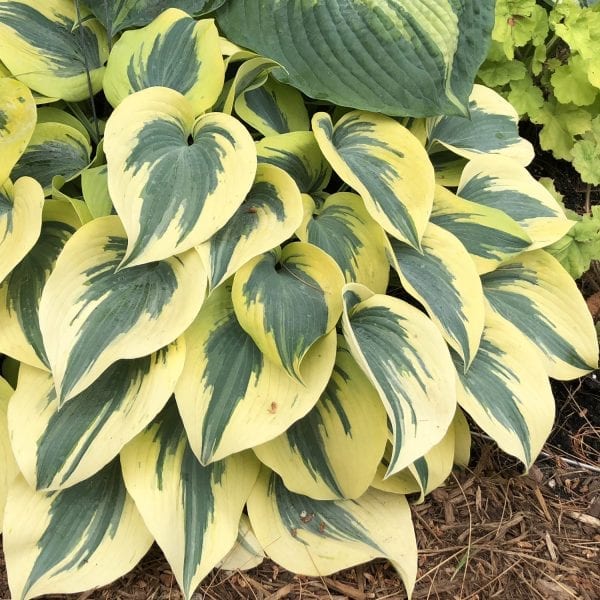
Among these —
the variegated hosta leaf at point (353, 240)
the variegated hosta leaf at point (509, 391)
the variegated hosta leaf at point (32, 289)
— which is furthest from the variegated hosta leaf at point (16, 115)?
the variegated hosta leaf at point (509, 391)

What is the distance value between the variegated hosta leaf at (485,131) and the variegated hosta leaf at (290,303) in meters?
0.51

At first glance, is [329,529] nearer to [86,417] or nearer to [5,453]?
[86,417]

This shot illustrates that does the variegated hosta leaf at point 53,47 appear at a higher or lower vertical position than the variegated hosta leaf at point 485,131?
higher

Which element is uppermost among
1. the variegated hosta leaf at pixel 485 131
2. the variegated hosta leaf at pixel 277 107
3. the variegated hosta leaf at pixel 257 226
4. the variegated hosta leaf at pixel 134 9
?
the variegated hosta leaf at pixel 134 9

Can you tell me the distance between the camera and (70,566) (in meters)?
1.14

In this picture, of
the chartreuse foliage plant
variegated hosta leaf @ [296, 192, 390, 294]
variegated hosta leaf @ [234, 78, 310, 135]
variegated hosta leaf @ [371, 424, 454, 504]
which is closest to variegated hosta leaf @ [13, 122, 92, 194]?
the chartreuse foliage plant

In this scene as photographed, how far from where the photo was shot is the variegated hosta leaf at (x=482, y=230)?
1300mm

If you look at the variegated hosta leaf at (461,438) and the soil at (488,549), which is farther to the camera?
the variegated hosta leaf at (461,438)

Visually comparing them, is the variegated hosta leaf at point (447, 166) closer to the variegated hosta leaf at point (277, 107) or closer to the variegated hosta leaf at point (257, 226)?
the variegated hosta leaf at point (277, 107)

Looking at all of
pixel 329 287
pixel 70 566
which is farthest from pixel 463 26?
pixel 70 566

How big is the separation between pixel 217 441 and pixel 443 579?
0.51 meters

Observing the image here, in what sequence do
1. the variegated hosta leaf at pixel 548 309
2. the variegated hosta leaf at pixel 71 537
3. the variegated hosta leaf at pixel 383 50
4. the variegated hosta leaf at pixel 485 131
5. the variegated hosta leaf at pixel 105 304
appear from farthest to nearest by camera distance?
the variegated hosta leaf at pixel 485 131, the variegated hosta leaf at pixel 548 309, the variegated hosta leaf at pixel 383 50, the variegated hosta leaf at pixel 71 537, the variegated hosta leaf at pixel 105 304

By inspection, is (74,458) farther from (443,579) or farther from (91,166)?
(443,579)

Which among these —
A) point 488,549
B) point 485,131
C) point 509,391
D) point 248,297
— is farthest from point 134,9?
point 488,549
